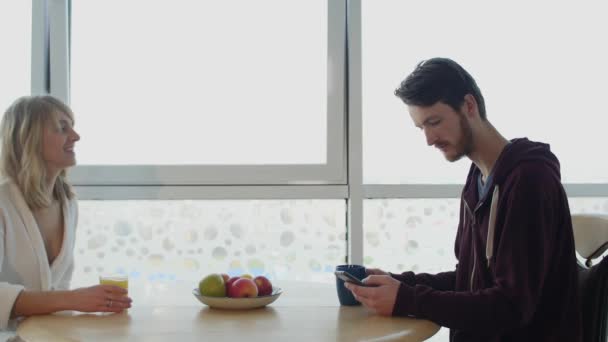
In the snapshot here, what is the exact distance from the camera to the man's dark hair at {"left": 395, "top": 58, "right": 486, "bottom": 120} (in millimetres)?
1822

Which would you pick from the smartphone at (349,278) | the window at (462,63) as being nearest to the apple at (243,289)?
the smartphone at (349,278)

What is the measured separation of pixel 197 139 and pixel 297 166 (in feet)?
1.54

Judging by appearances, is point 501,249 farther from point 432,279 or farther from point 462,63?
point 462,63

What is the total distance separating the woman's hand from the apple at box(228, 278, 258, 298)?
269 mm

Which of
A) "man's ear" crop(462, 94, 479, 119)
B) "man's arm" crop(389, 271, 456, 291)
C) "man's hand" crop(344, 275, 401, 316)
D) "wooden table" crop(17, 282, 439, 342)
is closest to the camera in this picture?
"wooden table" crop(17, 282, 439, 342)

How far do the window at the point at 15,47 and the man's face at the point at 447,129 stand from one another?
195cm

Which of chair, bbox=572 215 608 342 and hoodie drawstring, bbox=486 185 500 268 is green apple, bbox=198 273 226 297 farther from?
chair, bbox=572 215 608 342

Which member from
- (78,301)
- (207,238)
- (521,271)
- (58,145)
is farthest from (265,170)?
(521,271)

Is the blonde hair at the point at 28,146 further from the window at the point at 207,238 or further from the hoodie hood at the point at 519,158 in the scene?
the hoodie hood at the point at 519,158

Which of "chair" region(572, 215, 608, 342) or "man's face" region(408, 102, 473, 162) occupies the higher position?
"man's face" region(408, 102, 473, 162)

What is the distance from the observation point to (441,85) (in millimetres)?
1820

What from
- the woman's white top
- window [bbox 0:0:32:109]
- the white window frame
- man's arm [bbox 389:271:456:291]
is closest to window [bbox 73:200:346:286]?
the white window frame

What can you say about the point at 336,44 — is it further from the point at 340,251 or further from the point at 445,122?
the point at 445,122

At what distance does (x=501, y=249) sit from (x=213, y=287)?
0.75m
